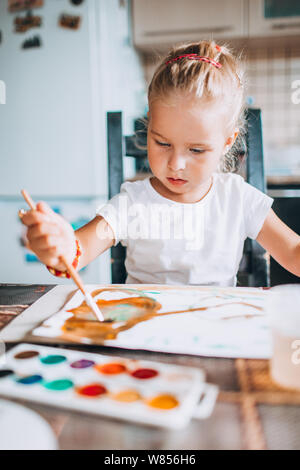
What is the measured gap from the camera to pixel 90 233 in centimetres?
84

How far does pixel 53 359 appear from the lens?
394 millimetres

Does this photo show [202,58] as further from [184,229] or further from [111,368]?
[111,368]

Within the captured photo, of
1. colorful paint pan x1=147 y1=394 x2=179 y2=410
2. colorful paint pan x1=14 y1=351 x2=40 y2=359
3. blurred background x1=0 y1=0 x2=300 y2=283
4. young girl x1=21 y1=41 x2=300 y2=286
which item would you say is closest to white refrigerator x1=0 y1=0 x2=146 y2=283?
blurred background x1=0 y1=0 x2=300 y2=283

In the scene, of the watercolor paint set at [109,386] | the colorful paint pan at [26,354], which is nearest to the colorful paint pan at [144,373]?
the watercolor paint set at [109,386]

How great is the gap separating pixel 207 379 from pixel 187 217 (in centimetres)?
60

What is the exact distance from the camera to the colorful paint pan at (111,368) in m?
0.37

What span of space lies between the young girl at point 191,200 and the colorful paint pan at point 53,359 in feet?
0.82

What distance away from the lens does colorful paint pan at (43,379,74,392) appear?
1.12 ft

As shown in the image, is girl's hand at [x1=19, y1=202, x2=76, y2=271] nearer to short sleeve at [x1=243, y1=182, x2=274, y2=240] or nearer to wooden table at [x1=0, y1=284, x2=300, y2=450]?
wooden table at [x1=0, y1=284, x2=300, y2=450]

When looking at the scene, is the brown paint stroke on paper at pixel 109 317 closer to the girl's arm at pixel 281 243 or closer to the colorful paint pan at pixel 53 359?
the colorful paint pan at pixel 53 359

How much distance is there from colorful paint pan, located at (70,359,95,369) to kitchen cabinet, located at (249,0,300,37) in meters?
2.26

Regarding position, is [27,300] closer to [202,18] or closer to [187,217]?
[187,217]
